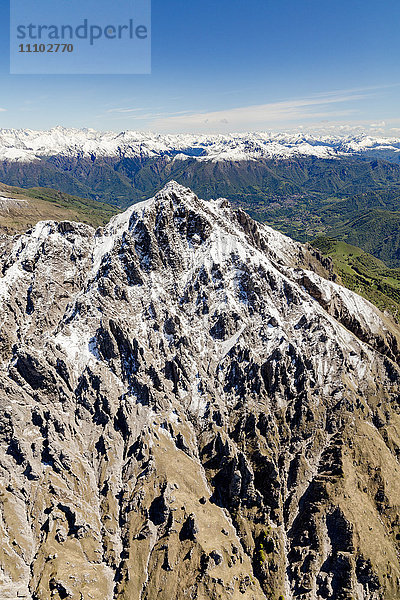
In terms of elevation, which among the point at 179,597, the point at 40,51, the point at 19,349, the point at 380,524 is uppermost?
the point at 40,51

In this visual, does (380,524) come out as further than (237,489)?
No

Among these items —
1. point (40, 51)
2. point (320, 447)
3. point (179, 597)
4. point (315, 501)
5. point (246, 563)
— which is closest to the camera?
point (40, 51)

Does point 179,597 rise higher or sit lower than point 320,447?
lower

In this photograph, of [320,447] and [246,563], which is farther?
[320,447]

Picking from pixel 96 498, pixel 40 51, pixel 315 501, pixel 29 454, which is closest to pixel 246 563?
pixel 315 501

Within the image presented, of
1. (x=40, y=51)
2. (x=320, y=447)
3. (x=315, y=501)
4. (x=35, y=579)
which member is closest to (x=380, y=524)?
(x=315, y=501)

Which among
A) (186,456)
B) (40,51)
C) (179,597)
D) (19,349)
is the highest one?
(40,51)

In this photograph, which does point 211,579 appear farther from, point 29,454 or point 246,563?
point 29,454

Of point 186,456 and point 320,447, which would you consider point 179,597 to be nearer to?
point 186,456

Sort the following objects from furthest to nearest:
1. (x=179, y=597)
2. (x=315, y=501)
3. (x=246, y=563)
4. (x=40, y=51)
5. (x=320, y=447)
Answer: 1. (x=320, y=447)
2. (x=315, y=501)
3. (x=246, y=563)
4. (x=179, y=597)
5. (x=40, y=51)
